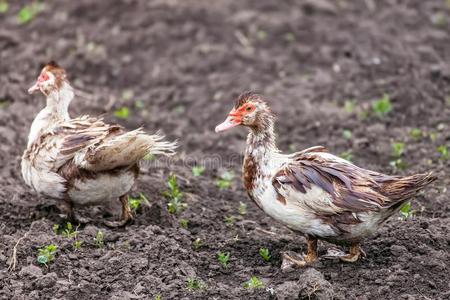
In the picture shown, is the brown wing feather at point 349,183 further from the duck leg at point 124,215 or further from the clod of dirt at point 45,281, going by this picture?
the clod of dirt at point 45,281

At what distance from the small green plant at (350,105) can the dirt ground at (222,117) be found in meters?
0.04

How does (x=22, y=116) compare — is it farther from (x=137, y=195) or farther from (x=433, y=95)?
(x=433, y=95)

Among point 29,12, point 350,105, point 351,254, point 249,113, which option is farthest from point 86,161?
point 29,12

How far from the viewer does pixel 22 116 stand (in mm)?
9797

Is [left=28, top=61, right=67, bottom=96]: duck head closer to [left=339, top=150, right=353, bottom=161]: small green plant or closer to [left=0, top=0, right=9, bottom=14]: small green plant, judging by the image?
[left=339, top=150, right=353, bottom=161]: small green plant

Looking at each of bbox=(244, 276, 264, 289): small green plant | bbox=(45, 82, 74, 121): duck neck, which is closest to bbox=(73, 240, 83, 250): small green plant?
bbox=(244, 276, 264, 289): small green plant

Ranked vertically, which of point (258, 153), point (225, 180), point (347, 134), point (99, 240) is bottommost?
point (225, 180)

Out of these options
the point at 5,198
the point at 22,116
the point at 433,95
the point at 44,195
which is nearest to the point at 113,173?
the point at 44,195

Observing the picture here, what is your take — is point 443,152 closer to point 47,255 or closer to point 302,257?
point 302,257

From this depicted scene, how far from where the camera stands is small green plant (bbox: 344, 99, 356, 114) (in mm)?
10367

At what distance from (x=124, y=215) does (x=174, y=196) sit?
55 centimetres

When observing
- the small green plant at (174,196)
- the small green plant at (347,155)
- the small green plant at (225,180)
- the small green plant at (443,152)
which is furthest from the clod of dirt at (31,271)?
the small green plant at (443,152)

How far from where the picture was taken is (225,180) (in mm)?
8727

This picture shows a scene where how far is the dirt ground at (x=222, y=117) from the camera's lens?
6.18m
